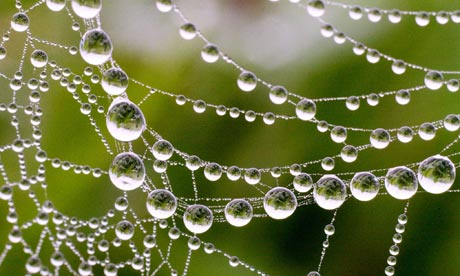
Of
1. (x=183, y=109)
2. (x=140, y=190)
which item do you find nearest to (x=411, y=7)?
(x=183, y=109)

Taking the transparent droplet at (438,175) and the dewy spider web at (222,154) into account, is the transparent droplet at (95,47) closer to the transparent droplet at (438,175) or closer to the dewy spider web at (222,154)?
the dewy spider web at (222,154)

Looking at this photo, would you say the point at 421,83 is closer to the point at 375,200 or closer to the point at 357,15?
the point at 375,200

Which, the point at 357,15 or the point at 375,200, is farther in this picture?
the point at 375,200

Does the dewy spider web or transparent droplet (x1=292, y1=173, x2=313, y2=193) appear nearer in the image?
transparent droplet (x1=292, y1=173, x2=313, y2=193)

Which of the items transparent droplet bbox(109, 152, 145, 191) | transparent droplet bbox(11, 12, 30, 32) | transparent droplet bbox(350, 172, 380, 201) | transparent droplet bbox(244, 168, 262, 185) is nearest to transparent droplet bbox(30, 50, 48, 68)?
transparent droplet bbox(11, 12, 30, 32)

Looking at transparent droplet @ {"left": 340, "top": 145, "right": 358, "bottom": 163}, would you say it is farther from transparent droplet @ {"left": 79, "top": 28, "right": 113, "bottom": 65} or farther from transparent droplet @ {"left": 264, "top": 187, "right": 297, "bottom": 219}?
transparent droplet @ {"left": 79, "top": 28, "right": 113, "bottom": 65}

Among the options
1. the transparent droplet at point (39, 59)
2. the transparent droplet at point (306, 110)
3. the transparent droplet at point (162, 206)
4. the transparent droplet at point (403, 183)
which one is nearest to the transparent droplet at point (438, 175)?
the transparent droplet at point (403, 183)

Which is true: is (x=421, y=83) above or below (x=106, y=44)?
above

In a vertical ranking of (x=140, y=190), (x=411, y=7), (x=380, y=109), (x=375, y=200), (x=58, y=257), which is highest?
(x=411, y=7)

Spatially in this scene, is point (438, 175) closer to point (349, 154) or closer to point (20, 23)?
point (349, 154)
